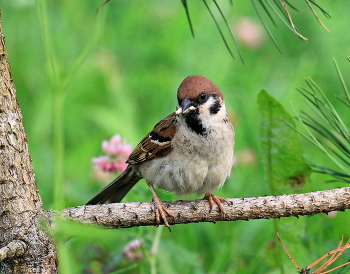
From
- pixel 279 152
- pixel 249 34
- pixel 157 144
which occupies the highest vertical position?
pixel 249 34

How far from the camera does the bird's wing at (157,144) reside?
2.68 m

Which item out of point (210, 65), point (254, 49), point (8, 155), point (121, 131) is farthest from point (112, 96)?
point (8, 155)

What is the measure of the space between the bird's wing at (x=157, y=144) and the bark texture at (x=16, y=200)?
3.61ft

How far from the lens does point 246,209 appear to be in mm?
1835

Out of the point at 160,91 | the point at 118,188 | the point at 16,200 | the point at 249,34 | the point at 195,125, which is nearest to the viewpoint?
the point at 16,200

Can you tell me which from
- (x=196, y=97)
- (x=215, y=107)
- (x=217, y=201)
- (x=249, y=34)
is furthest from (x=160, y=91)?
(x=217, y=201)

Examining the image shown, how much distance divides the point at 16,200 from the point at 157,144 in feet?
3.89

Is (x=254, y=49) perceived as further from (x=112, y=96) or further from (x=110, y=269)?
(x=110, y=269)

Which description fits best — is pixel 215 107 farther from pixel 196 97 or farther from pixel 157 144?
pixel 157 144

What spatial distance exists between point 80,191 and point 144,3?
3005 millimetres

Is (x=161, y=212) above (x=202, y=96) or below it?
below

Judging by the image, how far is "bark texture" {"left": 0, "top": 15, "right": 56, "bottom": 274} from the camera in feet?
5.27

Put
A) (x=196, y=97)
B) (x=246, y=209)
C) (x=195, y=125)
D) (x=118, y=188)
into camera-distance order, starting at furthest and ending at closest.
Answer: (x=118, y=188) < (x=195, y=125) < (x=196, y=97) < (x=246, y=209)

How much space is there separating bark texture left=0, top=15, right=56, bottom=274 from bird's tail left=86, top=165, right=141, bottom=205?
1.10 m
